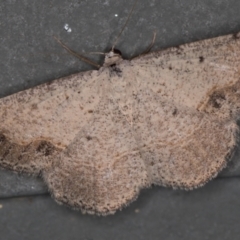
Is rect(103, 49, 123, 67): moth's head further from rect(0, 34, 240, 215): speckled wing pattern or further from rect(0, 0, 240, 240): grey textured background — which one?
rect(0, 0, 240, 240): grey textured background

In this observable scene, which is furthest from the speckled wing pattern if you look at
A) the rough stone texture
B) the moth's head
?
the rough stone texture

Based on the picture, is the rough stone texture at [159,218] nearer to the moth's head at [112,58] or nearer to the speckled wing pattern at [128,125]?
the speckled wing pattern at [128,125]

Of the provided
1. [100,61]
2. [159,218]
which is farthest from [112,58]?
[159,218]

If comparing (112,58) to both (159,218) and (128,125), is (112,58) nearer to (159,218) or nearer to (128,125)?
(128,125)

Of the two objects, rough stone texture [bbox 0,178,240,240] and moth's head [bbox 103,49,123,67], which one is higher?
moth's head [bbox 103,49,123,67]

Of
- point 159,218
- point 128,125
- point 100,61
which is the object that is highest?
point 100,61

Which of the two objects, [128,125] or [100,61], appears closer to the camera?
[128,125]

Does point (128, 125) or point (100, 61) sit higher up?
point (100, 61)

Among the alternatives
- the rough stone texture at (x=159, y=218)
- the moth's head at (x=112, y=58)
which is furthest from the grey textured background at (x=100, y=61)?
the moth's head at (x=112, y=58)
